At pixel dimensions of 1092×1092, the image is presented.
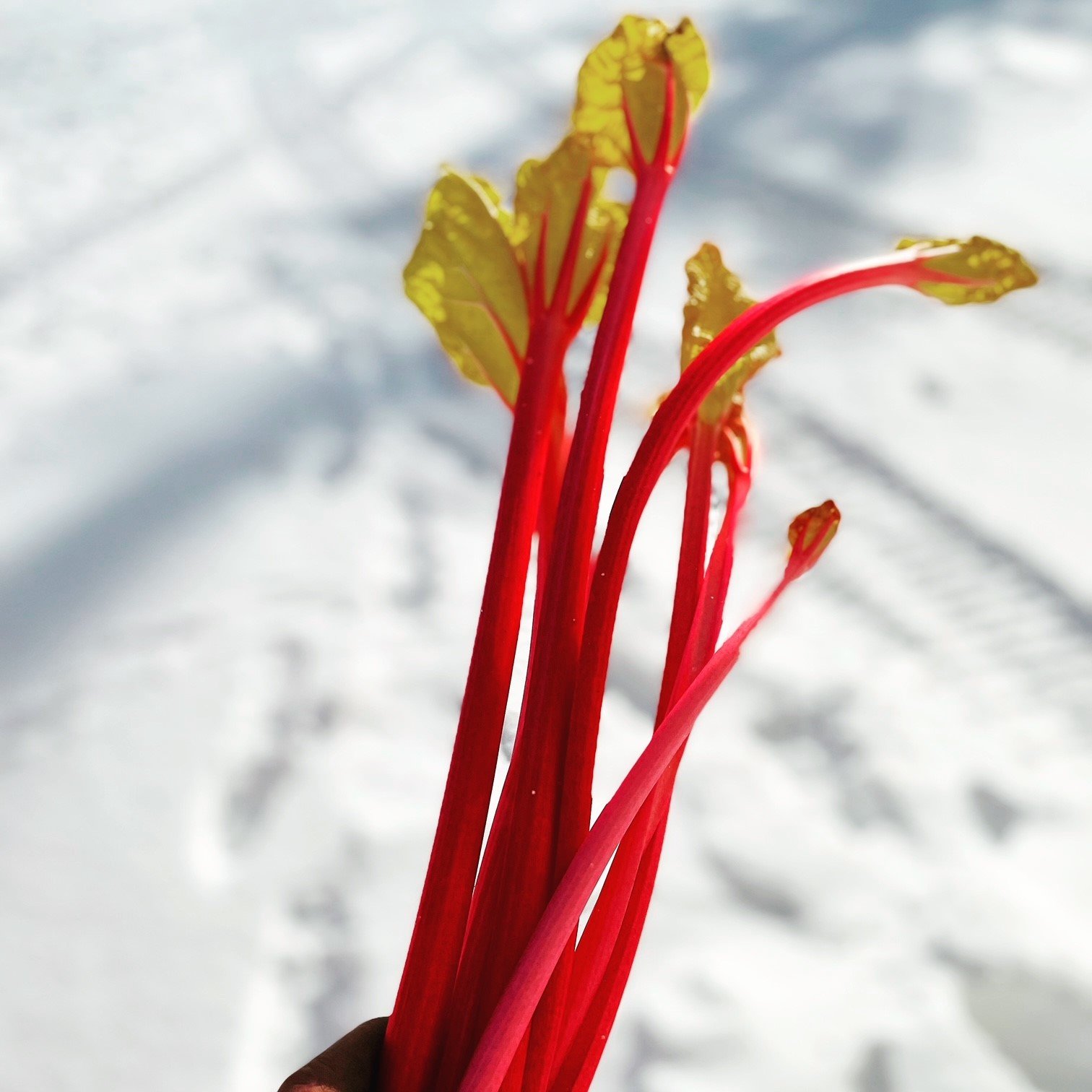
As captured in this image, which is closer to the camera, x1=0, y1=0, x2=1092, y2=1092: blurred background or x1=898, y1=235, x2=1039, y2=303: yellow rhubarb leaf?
x1=898, y1=235, x2=1039, y2=303: yellow rhubarb leaf

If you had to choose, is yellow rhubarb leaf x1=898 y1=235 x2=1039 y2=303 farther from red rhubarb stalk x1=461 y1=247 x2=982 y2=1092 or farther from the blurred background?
the blurred background

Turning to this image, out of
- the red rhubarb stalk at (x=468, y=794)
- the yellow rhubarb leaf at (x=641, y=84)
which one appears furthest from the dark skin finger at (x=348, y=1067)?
the yellow rhubarb leaf at (x=641, y=84)

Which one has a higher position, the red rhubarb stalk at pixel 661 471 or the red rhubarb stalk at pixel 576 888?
the red rhubarb stalk at pixel 661 471

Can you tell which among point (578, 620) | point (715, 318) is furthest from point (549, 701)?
point (715, 318)

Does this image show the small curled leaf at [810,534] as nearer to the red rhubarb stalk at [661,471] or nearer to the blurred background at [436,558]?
the red rhubarb stalk at [661,471]

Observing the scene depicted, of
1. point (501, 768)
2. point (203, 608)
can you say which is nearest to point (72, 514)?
point (203, 608)

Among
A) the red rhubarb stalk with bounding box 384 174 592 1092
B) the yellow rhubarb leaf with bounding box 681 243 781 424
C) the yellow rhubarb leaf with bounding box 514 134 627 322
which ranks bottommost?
the red rhubarb stalk with bounding box 384 174 592 1092

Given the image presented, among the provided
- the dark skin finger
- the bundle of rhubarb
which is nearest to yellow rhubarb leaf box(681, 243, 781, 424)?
the bundle of rhubarb

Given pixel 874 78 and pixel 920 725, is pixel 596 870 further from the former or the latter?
pixel 874 78
